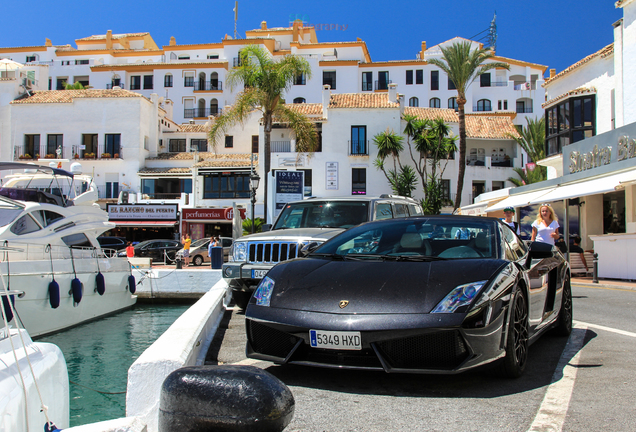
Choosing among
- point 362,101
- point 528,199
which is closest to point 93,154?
point 362,101

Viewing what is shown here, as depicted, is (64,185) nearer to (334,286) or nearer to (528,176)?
(334,286)

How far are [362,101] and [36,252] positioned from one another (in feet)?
105

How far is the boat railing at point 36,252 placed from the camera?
37.6 feet

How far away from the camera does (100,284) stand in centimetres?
1463

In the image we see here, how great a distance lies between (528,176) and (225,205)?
21796 mm

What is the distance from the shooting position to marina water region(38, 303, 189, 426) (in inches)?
234

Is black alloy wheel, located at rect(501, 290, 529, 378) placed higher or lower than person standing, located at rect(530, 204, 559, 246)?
lower

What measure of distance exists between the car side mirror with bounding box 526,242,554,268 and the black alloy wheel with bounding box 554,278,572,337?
3.89 feet

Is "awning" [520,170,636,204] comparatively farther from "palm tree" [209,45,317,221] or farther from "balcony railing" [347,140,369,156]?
"balcony railing" [347,140,369,156]

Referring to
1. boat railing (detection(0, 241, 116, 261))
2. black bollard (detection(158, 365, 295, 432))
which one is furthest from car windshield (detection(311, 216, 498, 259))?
boat railing (detection(0, 241, 116, 261))

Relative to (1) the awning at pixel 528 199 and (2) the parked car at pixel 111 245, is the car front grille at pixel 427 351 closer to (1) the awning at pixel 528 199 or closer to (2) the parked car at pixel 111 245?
(2) the parked car at pixel 111 245

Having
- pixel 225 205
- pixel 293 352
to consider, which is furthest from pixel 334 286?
pixel 225 205

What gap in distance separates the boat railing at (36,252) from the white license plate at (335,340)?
951 centimetres

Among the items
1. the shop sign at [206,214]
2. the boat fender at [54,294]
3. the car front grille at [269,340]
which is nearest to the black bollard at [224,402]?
the car front grille at [269,340]
